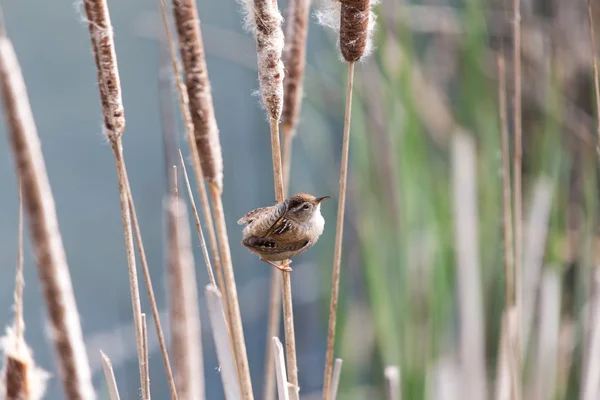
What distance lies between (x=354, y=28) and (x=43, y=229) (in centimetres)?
28

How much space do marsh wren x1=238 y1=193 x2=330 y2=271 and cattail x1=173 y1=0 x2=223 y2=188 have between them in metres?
0.07

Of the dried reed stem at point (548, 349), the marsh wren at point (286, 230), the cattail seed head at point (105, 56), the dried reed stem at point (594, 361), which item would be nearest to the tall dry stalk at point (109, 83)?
the cattail seed head at point (105, 56)

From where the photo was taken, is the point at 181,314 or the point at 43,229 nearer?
the point at 43,229

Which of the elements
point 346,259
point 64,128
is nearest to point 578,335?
point 346,259

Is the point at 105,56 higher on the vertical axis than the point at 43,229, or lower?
higher

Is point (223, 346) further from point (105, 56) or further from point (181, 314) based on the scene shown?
point (105, 56)

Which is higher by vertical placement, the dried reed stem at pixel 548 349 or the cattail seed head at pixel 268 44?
the cattail seed head at pixel 268 44

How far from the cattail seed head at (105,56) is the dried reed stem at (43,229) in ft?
0.20

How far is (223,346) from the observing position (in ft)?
2.18

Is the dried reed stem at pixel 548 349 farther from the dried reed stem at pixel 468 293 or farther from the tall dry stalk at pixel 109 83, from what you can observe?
the tall dry stalk at pixel 109 83

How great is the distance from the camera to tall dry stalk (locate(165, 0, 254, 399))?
0.51 m

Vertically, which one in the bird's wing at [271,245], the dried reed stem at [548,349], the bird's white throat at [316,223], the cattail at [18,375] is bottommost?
the dried reed stem at [548,349]

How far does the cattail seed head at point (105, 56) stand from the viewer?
457mm

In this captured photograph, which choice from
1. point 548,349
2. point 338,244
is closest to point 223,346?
point 338,244
